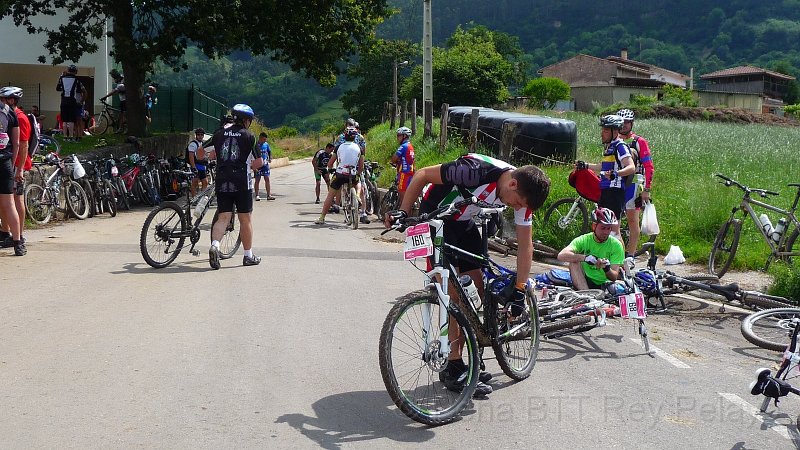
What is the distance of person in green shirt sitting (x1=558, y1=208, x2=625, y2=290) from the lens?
831 centimetres

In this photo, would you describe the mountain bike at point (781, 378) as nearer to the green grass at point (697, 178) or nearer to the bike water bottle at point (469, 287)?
the bike water bottle at point (469, 287)

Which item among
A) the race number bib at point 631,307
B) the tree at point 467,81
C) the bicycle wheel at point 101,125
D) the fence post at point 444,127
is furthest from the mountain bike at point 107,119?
the tree at point 467,81

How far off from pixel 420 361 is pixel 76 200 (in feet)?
38.6

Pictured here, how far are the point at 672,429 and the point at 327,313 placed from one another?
Answer: 148 inches

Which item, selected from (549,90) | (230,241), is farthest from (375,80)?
(230,241)

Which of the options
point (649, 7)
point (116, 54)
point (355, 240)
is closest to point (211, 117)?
point (116, 54)

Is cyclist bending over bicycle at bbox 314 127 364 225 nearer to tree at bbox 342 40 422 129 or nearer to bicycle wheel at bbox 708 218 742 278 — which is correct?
bicycle wheel at bbox 708 218 742 278

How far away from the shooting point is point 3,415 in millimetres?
5055

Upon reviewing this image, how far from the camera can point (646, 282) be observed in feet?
28.0

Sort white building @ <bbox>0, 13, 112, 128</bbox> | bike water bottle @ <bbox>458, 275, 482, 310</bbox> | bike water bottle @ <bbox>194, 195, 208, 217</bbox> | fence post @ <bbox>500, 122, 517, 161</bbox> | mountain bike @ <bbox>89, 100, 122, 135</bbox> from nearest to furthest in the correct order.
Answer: bike water bottle @ <bbox>458, 275, 482, 310</bbox> → bike water bottle @ <bbox>194, 195, 208, 217</bbox> → fence post @ <bbox>500, 122, 517, 161</bbox> → mountain bike @ <bbox>89, 100, 122, 135</bbox> → white building @ <bbox>0, 13, 112, 128</bbox>

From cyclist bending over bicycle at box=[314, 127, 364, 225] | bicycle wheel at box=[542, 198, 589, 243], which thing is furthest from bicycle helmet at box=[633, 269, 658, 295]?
cyclist bending over bicycle at box=[314, 127, 364, 225]

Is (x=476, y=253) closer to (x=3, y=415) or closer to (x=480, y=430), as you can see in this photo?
(x=480, y=430)

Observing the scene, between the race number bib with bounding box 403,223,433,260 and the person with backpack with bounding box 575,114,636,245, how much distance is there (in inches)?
227

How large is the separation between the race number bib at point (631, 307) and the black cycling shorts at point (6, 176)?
25.2 ft
